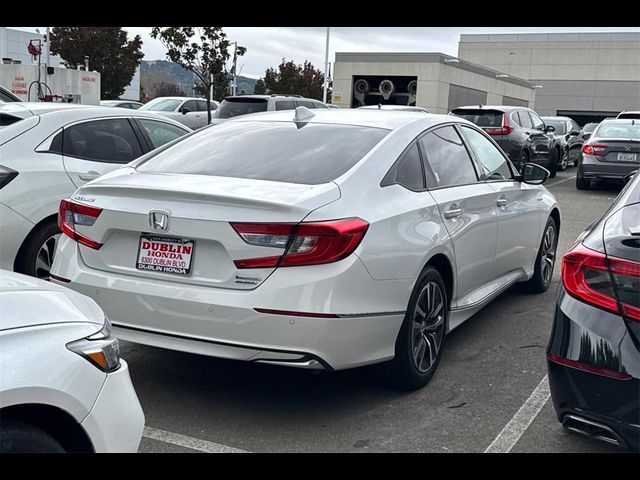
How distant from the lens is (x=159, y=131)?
7.12m

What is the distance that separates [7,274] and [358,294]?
1.61 m

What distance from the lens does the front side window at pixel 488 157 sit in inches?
219

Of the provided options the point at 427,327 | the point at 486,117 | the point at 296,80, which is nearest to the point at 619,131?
the point at 486,117

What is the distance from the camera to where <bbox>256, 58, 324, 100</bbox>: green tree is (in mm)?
59375

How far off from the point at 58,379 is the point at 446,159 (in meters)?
3.27

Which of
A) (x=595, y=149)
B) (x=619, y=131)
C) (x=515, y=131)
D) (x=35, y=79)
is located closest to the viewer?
(x=595, y=149)

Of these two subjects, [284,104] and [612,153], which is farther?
[284,104]

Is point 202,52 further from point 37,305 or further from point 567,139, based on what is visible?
point 37,305

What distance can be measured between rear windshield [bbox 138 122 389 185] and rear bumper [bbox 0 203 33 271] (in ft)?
4.88

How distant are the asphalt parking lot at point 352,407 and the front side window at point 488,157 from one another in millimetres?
1274

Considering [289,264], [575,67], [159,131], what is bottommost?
[289,264]

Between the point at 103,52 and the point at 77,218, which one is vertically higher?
the point at 103,52

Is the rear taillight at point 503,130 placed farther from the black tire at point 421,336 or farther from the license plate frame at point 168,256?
the license plate frame at point 168,256
